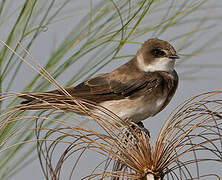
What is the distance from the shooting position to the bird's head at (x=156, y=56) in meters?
2.18

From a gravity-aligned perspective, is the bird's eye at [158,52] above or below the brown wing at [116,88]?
above

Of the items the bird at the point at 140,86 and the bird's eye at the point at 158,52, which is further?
the bird's eye at the point at 158,52

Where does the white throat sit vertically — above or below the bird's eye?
below

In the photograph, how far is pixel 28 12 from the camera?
2066 millimetres

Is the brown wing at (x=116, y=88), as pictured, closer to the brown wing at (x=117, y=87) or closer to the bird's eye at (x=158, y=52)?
the brown wing at (x=117, y=87)

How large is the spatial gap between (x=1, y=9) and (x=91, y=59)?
54 centimetres

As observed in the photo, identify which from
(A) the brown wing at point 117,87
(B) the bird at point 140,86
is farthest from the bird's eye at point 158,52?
(A) the brown wing at point 117,87

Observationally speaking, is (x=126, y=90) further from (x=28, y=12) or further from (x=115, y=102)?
(x=28, y=12)

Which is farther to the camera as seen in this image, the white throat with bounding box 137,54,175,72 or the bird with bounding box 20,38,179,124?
the white throat with bounding box 137,54,175,72

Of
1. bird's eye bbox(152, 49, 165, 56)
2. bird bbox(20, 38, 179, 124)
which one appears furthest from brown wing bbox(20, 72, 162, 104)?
bird's eye bbox(152, 49, 165, 56)

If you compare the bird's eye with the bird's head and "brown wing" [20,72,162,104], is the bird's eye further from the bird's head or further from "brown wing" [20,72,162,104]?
"brown wing" [20,72,162,104]

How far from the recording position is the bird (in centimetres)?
210

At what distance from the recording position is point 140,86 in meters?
2.17

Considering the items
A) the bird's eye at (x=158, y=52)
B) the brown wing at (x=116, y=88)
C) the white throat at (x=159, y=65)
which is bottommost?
the brown wing at (x=116, y=88)
